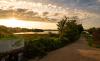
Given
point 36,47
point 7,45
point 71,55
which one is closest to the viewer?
point 7,45

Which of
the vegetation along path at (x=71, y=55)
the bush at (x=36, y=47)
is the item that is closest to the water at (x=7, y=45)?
the bush at (x=36, y=47)

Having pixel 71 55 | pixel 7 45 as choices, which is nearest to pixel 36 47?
pixel 71 55

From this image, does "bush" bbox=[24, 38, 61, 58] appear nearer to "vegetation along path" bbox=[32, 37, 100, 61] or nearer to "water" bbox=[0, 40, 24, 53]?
"vegetation along path" bbox=[32, 37, 100, 61]

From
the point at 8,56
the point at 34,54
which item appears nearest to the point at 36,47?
the point at 34,54

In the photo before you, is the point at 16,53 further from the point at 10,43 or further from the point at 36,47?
the point at 36,47

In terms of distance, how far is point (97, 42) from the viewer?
58.3 metres

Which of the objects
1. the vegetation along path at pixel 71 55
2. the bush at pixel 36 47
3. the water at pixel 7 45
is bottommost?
the vegetation along path at pixel 71 55

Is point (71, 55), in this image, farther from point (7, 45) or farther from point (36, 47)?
point (7, 45)

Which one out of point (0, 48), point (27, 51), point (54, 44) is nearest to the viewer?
point (0, 48)

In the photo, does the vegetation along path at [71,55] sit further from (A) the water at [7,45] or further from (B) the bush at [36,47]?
(A) the water at [7,45]

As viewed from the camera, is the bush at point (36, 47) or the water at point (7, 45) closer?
the water at point (7, 45)

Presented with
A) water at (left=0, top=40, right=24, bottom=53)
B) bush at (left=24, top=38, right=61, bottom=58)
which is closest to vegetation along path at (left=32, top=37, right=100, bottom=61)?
bush at (left=24, top=38, right=61, bottom=58)

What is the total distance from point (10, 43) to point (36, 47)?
282 inches

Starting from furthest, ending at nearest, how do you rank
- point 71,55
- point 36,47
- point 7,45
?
point 71,55 < point 36,47 < point 7,45
